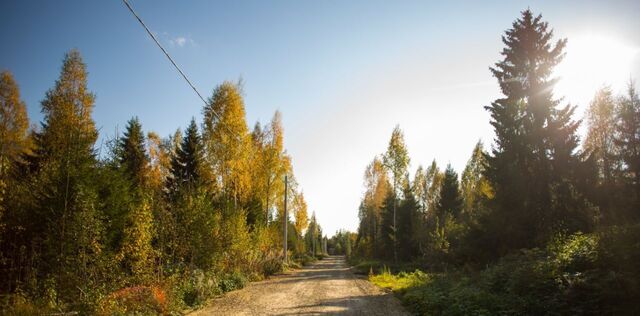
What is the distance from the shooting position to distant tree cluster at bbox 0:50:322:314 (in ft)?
25.9

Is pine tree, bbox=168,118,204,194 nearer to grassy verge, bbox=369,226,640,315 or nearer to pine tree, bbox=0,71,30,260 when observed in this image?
pine tree, bbox=0,71,30,260

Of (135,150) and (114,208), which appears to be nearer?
(114,208)

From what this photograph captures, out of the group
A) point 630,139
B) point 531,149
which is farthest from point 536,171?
point 630,139

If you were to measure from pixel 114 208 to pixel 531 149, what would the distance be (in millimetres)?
19902

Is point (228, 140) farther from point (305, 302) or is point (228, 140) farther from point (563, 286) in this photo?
point (563, 286)

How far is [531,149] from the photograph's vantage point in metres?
18.8

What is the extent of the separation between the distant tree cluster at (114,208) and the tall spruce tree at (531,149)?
14.2 m

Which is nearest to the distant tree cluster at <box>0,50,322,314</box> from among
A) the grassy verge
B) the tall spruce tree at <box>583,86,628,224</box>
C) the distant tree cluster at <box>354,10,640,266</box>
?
the grassy verge

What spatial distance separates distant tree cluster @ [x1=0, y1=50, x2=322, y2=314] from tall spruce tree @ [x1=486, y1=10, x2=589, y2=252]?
46.7ft

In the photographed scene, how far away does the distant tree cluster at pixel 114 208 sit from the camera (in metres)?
7.90

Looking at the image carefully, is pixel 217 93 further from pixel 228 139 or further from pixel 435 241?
pixel 435 241

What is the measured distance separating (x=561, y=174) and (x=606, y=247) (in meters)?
10.5

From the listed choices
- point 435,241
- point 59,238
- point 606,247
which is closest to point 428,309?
point 606,247

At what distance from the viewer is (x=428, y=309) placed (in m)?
10.3
